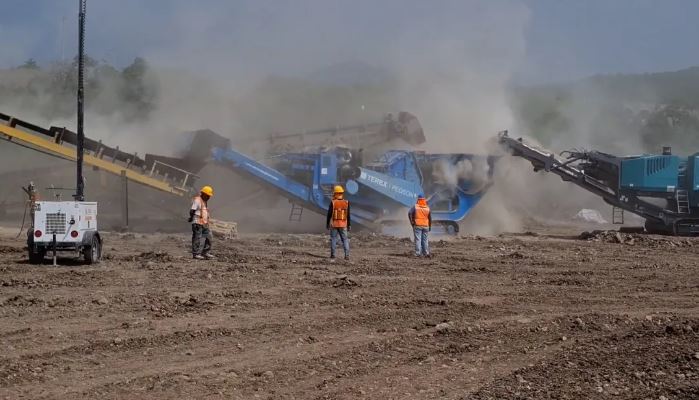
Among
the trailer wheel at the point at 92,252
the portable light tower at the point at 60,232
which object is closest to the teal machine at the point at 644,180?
the trailer wheel at the point at 92,252

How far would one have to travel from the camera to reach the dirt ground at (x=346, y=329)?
6.20 m

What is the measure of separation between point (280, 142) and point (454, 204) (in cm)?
526

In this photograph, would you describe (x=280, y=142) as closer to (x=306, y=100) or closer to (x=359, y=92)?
(x=306, y=100)

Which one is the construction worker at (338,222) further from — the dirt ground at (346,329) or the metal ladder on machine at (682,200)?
the metal ladder on machine at (682,200)

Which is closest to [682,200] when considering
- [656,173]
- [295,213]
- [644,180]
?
[656,173]

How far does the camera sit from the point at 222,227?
65.4 feet

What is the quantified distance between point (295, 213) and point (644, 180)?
982cm

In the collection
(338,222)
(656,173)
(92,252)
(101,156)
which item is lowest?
(92,252)

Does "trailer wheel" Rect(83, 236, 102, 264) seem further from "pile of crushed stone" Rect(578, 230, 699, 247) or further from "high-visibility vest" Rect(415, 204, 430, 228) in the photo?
"pile of crushed stone" Rect(578, 230, 699, 247)

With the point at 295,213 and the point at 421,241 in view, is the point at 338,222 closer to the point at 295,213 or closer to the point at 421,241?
the point at 421,241

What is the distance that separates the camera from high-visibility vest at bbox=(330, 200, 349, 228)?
49.9 ft

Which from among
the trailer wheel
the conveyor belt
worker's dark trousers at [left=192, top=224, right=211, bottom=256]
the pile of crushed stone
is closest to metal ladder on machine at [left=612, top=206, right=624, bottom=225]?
the pile of crushed stone

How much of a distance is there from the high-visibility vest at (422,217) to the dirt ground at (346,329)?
146 centimetres

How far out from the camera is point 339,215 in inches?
602
